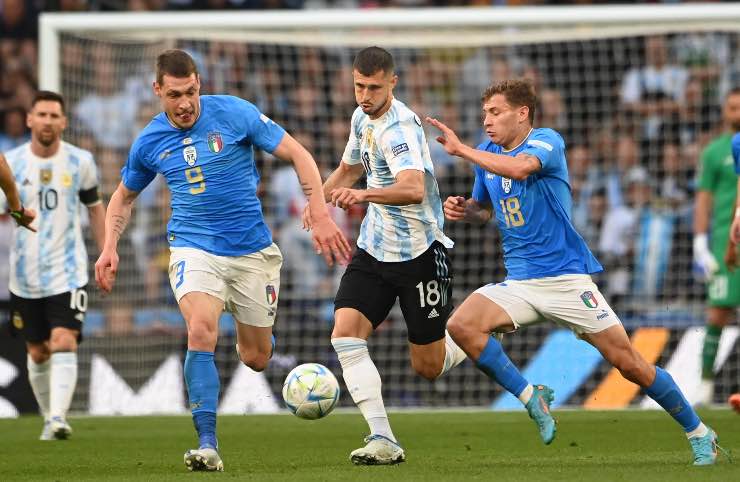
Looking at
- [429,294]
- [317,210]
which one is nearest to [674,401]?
[429,294]

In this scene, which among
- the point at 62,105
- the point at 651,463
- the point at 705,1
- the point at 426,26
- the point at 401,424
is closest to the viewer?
the point at 651,463

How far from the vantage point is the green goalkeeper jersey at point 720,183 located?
11602mm

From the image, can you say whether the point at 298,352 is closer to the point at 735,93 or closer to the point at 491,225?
the point at 491,225

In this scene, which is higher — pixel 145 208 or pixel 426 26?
pixel 426 26

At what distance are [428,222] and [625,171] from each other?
23.1ft

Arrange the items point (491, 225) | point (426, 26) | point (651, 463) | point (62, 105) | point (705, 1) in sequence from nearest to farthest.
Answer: point (651, 463)
point (62, 105)
point (426, 26)
point (491, 225)
point (705, 1)

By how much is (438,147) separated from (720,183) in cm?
360

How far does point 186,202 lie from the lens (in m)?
7.78

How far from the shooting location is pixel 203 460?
7.07 metres

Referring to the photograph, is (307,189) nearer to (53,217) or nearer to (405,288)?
(405,288)

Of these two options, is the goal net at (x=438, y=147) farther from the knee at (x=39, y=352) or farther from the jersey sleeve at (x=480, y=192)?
the jersey sleeve at (x=480, y=192)

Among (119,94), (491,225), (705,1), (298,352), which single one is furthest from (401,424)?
(705,1)

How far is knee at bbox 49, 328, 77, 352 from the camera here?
10.3m

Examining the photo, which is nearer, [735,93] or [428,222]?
[428,222]
